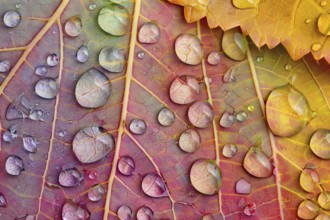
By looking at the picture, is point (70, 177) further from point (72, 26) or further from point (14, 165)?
point (72, 26)

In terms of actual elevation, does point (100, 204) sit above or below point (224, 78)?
below

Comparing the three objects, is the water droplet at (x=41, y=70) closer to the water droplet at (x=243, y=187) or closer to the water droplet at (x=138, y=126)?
the water droplet at (x=138, y=126)

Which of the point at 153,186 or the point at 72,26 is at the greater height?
the point at 72,26

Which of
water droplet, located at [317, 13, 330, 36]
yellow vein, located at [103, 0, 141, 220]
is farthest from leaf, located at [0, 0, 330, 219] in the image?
water droplet, located at [317, 13, 330, 36]

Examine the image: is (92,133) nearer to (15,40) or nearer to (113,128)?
(113,128)

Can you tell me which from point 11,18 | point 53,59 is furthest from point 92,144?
point 11,18

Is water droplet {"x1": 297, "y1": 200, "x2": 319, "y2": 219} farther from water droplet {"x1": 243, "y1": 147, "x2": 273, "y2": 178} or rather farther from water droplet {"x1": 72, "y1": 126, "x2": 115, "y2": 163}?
water droplet {"x1": 72, "y1": 126, "x2": 115, "y2": 163}

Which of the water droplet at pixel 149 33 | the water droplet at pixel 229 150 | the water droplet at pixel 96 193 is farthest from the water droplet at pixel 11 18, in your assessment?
the water droplet at pixel 229 150

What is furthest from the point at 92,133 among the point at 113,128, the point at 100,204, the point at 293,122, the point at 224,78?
the point at 293,122
